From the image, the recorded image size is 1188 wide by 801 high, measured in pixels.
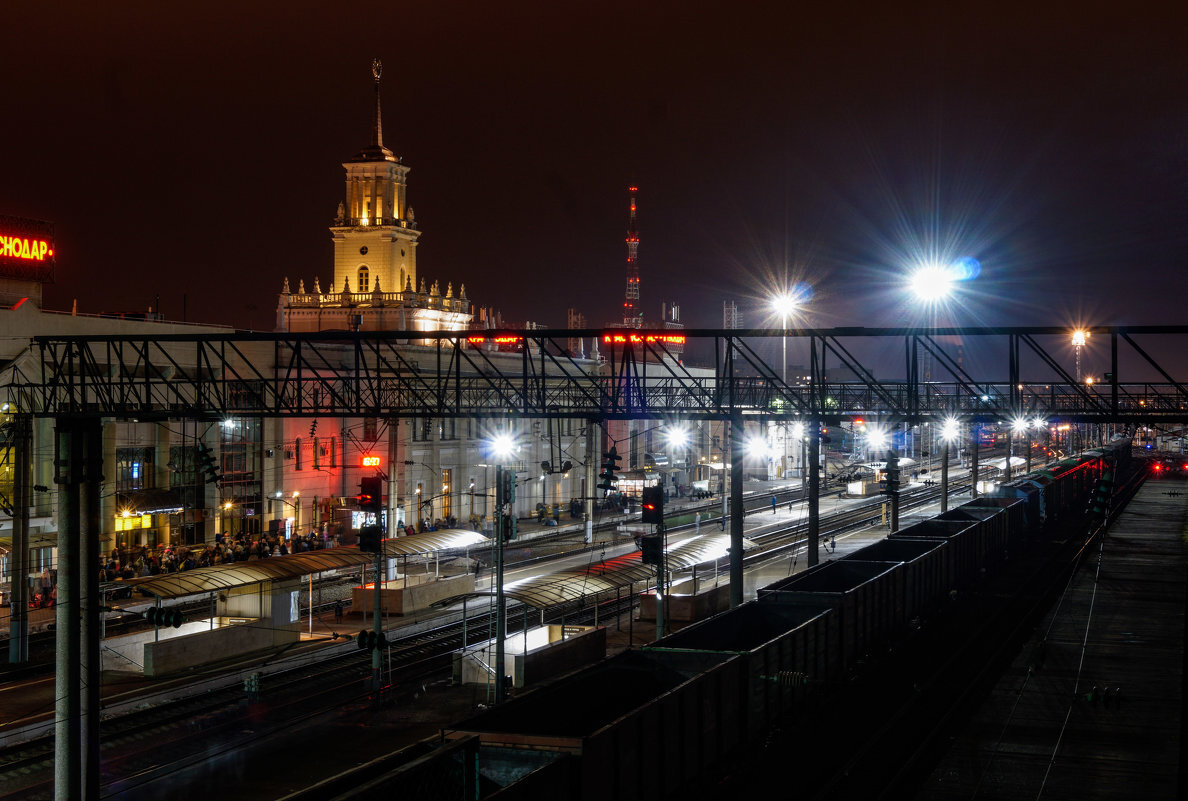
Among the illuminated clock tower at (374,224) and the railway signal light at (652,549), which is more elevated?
the illuminated clock tower at (374,224)

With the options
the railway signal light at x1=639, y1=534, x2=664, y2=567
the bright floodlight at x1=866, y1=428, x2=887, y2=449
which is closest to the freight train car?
the railway signal light at x1=639, y1=534, x2=664, y2=567

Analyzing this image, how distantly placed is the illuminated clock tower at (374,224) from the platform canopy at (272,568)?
61188 mm

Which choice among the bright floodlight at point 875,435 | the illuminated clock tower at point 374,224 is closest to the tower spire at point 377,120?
the illuminated clock tower at point 374,224

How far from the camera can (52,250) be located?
40.8 m

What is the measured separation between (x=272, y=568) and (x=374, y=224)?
69251mm

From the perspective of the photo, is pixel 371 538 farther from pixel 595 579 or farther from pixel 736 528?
pixel 736 528

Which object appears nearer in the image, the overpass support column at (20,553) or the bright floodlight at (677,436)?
the overpass support column at (20,553)

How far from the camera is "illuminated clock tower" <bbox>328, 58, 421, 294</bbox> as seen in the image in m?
95.8

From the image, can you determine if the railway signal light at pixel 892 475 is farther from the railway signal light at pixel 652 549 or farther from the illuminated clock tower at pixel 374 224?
the illuminated clock tower at pixel 374 224

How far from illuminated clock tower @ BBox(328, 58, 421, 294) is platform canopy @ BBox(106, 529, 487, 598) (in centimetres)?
6119

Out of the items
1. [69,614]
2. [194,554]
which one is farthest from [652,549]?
[194,554]

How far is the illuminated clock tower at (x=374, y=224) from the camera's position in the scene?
95.8 m

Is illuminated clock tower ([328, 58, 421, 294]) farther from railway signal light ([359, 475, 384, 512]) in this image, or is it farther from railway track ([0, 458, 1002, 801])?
railway signal light ([359, 475, 384, 512])

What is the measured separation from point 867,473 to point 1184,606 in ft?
189
